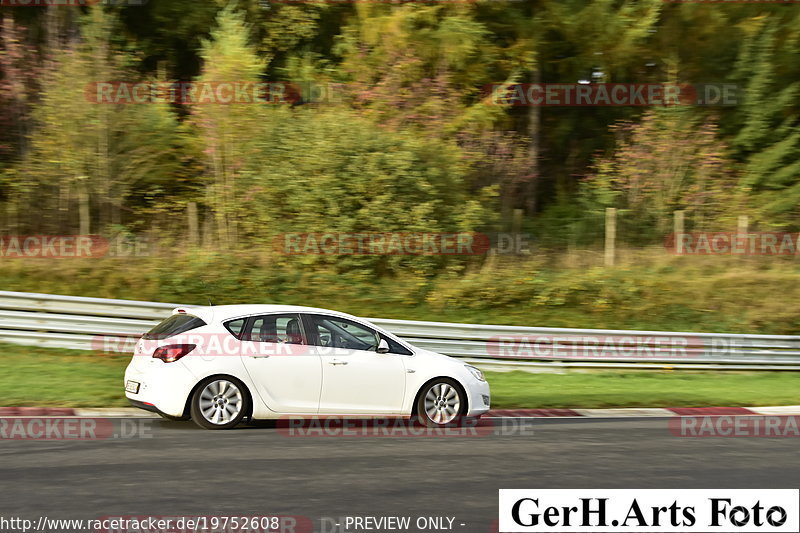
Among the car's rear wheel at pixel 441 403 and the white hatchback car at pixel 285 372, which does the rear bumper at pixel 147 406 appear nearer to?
the white hatchback car at pixel 285 372

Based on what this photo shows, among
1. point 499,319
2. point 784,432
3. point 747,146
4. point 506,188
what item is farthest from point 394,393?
point 747,146

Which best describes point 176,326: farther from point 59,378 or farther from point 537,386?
point 537,386

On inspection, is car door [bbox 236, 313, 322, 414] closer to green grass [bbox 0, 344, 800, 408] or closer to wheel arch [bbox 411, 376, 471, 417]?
wheel arch [bbox 411, 376, 471, 417]

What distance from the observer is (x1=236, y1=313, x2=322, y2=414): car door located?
33.9 ft

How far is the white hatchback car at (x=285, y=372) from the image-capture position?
399 inches

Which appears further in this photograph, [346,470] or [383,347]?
[383,347]

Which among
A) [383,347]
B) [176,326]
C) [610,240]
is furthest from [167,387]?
[610,240]

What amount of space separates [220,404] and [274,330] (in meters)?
1.04

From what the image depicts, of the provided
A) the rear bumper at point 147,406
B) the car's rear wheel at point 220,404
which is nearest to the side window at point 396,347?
the car's rear wheel at point 220,404

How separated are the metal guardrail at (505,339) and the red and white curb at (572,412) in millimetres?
3428

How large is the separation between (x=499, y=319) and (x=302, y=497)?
12031 millimetres

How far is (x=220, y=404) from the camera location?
1028 centimetres

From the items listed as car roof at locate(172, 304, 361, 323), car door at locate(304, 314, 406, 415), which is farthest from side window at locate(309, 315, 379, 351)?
car roof at locate(172, 304, 361, 323)

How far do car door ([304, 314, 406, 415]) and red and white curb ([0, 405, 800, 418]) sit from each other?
2.19 metres
